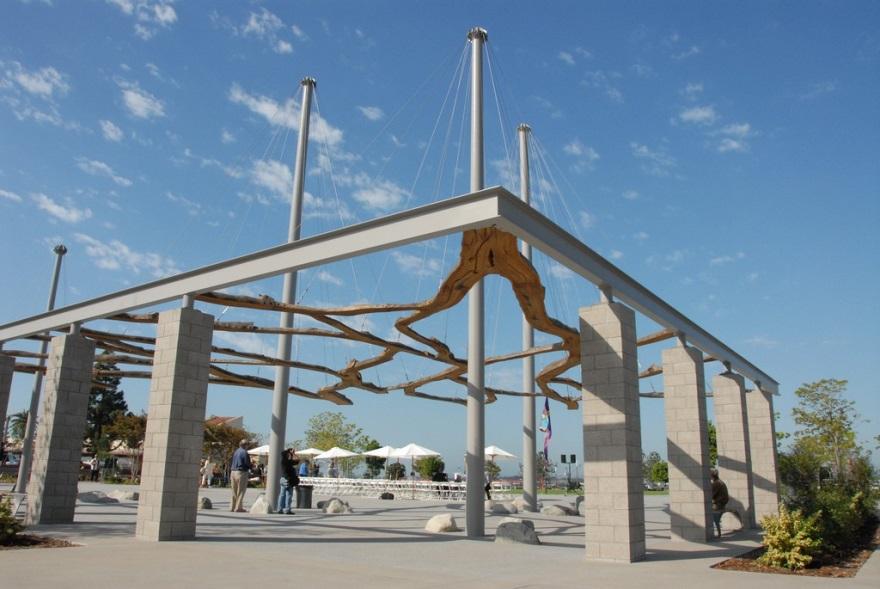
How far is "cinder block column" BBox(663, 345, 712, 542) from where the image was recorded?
12969 mm

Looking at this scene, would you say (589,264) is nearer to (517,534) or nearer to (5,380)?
(517,534)

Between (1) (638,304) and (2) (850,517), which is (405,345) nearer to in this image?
(1) (638,304)

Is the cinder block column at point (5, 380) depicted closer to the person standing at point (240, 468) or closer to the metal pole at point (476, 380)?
the person standing at point (240, 468)

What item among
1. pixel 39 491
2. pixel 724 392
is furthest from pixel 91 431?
pixel 724 392

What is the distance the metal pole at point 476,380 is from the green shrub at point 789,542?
5.53 m

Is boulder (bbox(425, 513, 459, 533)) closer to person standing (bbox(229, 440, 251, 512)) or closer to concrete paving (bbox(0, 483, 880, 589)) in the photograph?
concrete paving (bbox(0, 483, 880, 589))

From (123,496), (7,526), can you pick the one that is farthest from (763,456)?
(123,496)

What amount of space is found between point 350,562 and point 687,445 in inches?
310

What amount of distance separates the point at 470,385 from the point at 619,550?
213 inches

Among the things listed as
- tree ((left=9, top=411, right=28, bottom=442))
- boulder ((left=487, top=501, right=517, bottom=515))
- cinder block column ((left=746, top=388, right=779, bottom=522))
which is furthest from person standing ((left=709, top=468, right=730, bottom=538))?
tree ((left=9, top=411, right=28, bottom=442))

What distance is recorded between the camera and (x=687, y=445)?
13414 millimetres

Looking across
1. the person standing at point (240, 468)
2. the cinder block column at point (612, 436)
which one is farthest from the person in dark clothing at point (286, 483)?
the cinder block column at point (612, 436)

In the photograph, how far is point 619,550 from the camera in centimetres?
940

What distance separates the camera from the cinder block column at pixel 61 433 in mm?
12922
